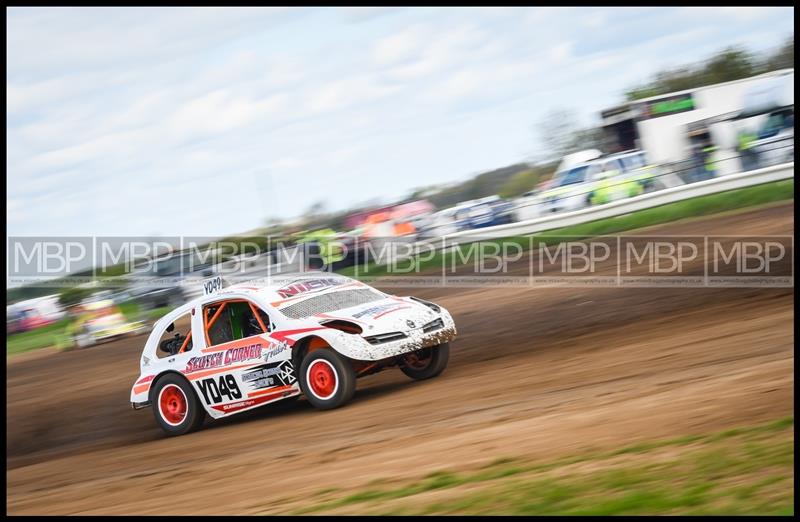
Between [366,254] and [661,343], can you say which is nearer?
[661,343]

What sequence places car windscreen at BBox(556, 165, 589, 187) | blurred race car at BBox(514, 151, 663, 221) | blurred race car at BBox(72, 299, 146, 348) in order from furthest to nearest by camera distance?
1. car windscreen at BBox(556, 165, 589, 187)
2. blurred race car at BBox(72, 299, 146, 348)
3. blurred race car at BBox(514, 151, 663, 221)

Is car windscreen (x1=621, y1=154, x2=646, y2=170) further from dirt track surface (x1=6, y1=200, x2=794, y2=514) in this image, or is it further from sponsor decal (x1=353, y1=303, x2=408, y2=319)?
sponsor decal (x1=353, y1=303, x2=408, y2=319)

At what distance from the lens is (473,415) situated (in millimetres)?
8188

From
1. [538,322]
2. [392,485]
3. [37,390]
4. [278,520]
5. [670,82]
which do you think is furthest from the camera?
[670,82]

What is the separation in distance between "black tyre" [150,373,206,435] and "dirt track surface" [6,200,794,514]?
0.65 ft

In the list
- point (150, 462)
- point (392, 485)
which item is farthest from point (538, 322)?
point (392, 485)

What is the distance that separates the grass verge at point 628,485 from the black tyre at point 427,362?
4.29 m

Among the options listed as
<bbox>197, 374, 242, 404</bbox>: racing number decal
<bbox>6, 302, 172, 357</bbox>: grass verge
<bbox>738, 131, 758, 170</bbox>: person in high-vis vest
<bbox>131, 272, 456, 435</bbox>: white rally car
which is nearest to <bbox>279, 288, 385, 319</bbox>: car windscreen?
<bbox>131, 272, 456, 435</bbox>: white rally car

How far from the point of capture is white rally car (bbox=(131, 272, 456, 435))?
971 cm

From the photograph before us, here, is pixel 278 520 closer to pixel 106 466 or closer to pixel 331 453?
pixel 331 453

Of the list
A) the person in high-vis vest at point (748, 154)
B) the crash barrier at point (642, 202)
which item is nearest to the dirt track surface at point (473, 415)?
the crash barrier at point (642, 202)

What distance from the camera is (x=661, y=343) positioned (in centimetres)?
1034

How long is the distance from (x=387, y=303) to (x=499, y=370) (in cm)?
146

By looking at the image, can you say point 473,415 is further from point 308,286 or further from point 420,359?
point 308,286
